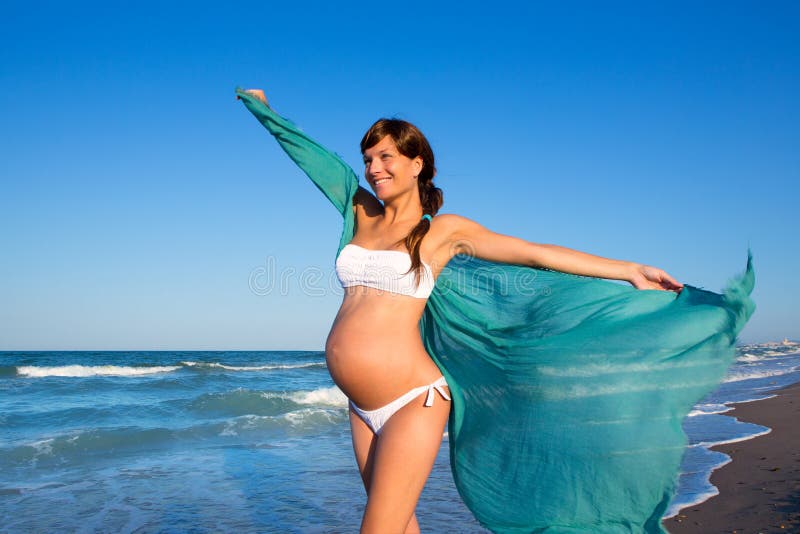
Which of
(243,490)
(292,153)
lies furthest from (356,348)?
(243,490)

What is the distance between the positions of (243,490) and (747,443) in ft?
18.4

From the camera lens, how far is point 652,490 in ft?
8.48

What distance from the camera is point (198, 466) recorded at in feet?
23.8

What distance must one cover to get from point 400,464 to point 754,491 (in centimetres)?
417

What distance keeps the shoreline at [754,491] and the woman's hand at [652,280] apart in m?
2.55

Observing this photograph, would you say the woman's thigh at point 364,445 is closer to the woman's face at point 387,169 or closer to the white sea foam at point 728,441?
the woman's face at point 387,169

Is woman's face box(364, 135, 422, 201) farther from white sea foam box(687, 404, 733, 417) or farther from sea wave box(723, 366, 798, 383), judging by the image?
sea wave box(723, 366, 798, 383)

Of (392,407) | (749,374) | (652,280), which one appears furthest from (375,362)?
(749,374)

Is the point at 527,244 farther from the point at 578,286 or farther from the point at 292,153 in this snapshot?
the point at 292,153

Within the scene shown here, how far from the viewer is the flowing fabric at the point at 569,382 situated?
8.52ft

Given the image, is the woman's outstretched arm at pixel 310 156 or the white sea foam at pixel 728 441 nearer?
the woman's outstretched arm at pixel 310 156

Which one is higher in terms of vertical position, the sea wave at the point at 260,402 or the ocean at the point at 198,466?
the ocean at the point at 198,466

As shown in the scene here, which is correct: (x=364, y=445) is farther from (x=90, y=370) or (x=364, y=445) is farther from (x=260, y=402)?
(x=90, y=370)

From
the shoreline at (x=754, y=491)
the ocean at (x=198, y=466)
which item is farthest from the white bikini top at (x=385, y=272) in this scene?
the shoreline at (x=754, y=491)
